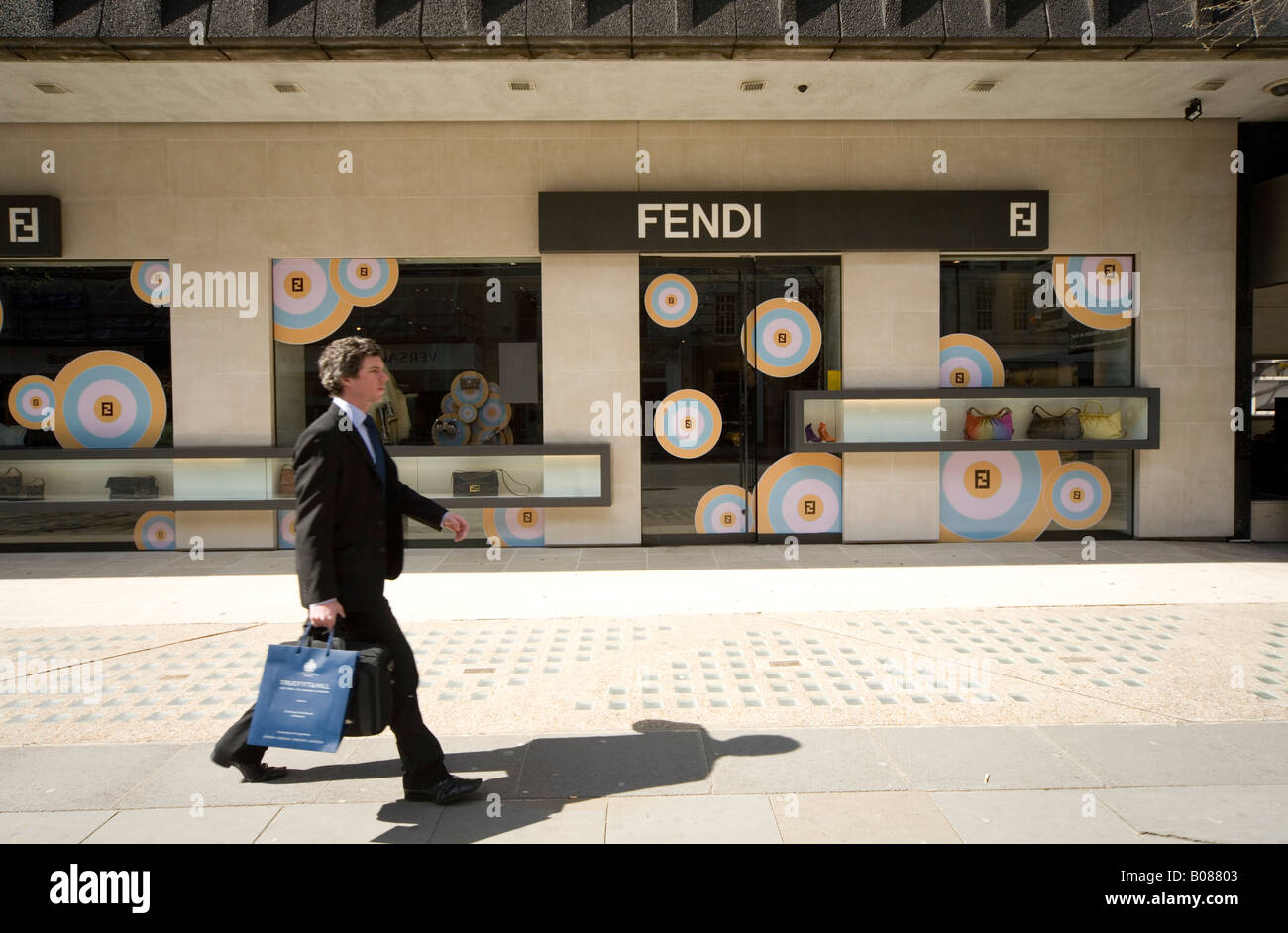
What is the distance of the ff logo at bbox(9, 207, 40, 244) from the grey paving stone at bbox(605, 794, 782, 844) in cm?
998

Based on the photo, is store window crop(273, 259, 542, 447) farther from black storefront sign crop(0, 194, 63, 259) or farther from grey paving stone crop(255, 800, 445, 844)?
grey paving stone crop(255, 800, 445, 844)

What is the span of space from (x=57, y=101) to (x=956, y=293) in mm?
A: 10225

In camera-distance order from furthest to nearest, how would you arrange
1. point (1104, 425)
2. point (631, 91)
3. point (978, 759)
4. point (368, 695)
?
point (1104, 425)
point (631, 91)
point (978, 759)
point (368, 695)

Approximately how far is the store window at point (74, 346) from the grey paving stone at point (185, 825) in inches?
300

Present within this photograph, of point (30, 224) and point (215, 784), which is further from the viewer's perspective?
point (30, 224)

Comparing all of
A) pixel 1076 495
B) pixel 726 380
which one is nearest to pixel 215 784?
pixel 726 380

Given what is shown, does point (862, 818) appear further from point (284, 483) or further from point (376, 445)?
point (284, 483)

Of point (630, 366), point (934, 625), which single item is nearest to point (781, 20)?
point (630, 366)

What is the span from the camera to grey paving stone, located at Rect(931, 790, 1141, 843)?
354 centimetres

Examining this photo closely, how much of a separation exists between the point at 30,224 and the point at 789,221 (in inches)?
342

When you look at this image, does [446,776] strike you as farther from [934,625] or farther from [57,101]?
[57,101]

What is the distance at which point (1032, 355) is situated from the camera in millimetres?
10516

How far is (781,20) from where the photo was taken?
25.8ft

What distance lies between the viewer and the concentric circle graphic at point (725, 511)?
10500 millimetres
